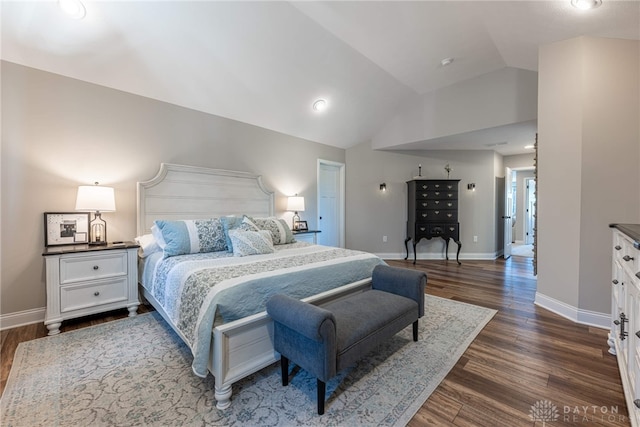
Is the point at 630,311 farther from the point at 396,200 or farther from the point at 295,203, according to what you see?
the point at 396,200

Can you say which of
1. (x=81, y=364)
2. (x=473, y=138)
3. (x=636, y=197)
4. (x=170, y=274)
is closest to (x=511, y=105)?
(x=473, y=138)

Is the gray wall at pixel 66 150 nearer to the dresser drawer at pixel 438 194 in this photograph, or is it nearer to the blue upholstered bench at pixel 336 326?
the blue upholstered bench at pixel 336 326

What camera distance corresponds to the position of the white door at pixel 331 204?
215 inches

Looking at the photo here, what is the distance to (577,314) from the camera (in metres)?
2.59

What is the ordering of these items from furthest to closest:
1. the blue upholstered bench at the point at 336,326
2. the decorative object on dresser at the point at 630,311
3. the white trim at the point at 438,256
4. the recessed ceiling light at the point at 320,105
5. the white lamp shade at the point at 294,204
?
the white trim at the point at 438,256, the white lamp shade at the point at 294,204, the recessed ceiling light at the point at 320,105, the blue upholstered bench at the point at 336,326, the decorative object on dresser at the point at 630,311

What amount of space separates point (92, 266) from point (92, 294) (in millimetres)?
265

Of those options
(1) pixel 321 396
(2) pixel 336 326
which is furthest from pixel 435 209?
(1) pixel 321 396

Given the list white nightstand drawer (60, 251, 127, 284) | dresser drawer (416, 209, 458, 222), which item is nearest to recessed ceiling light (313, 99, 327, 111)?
dresser drawer (416, 209, 458, 222)

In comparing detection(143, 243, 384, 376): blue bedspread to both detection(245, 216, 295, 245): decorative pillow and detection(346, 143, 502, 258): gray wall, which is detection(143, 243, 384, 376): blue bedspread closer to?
detection(245, 216, 295, 245): decorative pillow

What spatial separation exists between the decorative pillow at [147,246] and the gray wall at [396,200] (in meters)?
3.74

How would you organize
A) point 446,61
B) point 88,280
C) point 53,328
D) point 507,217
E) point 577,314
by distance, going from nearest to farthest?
point 53,328 < point 88,280 < point 577,314 < point 446,61 < point 507,217

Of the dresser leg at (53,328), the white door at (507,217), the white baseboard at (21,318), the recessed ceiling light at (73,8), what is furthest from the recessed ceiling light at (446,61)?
the white baseboard at (21,318)

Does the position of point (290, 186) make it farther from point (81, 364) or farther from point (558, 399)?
point (558, 399)

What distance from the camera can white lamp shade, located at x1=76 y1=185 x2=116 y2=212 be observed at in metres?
2.52
